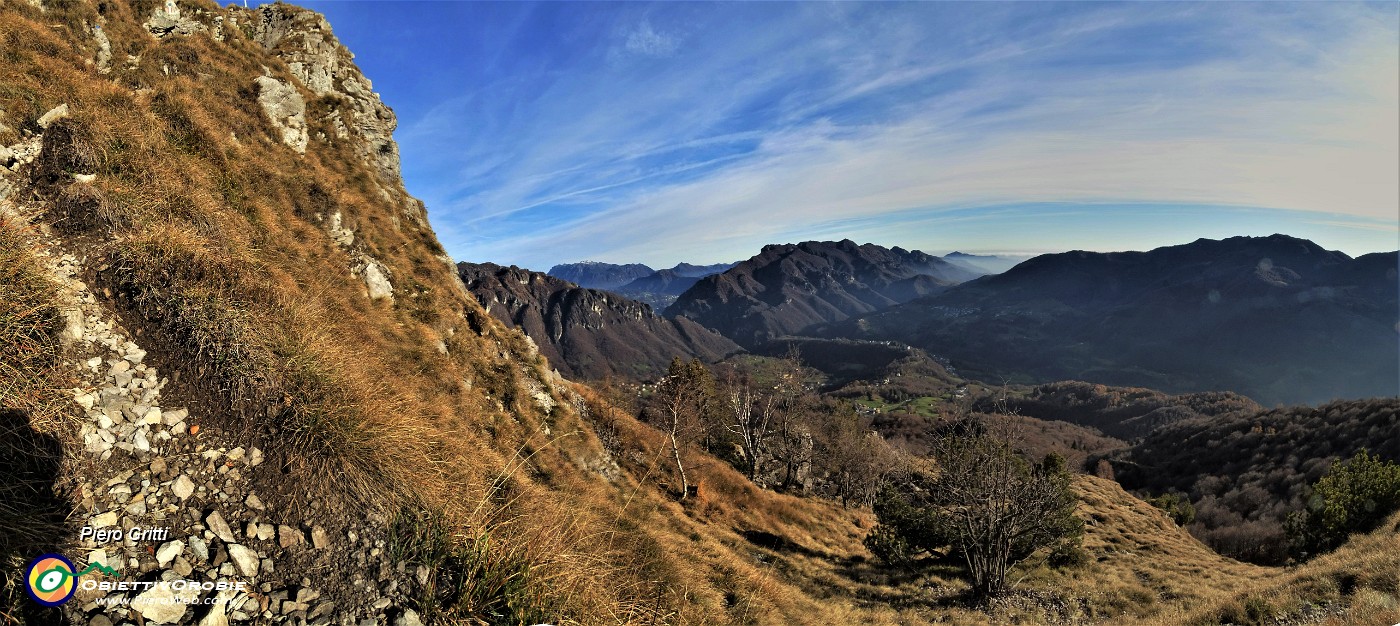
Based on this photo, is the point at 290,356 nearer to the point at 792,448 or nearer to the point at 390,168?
the point at 390,168

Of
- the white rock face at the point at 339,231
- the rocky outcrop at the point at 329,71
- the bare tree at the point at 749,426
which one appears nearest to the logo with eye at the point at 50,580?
the white rock face at the point at 339,231

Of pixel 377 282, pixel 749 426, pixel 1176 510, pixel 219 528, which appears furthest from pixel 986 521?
pixel 1176 510

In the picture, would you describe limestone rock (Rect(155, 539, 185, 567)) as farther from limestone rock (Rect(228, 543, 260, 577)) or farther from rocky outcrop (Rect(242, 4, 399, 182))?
rocky outcrop (Rect(242, 4, 399, 182))

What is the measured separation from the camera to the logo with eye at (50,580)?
3.82m

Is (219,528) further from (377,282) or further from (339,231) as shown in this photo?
(339,231)

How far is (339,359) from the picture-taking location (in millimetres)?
7695

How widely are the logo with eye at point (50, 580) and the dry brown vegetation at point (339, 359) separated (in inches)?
55.2

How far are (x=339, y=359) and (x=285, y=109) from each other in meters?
19.7

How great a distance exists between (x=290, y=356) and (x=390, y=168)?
24.3 metres

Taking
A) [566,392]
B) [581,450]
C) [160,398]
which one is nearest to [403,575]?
[160,398]

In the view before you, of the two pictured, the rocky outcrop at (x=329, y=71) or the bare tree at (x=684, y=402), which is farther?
the bare tree at (x=684, y=402)

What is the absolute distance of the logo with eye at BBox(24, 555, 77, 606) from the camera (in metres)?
3.82

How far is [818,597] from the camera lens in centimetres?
1939

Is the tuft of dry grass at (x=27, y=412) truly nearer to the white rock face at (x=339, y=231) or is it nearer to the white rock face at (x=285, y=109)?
the white rock face at (x=339, y=231)
